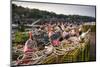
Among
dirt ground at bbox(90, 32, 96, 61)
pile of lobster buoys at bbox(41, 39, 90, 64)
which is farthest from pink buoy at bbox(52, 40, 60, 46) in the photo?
dirt ground at bbox(90, 32, 96, 61)

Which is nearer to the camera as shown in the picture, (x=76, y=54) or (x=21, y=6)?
(x=21, y=6)

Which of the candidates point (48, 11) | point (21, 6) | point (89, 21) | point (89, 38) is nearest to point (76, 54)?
point (89, 38)

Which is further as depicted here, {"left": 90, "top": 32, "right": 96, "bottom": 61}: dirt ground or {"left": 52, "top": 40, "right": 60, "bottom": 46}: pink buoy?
{"left": 90, "top": 32, "right": 96, "bottom": 61}: dirt ground

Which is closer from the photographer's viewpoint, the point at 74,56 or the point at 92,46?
the point at 74,56

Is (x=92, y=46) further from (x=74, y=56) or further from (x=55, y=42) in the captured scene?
(x=55, y=42)

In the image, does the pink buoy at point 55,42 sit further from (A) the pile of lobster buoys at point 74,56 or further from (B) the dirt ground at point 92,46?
(B) the dirt ground at point 92,46

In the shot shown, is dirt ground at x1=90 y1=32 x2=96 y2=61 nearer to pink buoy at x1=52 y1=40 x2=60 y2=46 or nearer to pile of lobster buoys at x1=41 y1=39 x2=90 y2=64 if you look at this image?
pile of lobster buoys at x1=41 y1=39 x2=90 y2=64

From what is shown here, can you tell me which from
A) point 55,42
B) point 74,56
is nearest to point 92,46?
point 74,56

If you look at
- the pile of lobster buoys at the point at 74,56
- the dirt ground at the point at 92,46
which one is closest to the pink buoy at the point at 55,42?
the pile of lobster buoys at the point at 74,56

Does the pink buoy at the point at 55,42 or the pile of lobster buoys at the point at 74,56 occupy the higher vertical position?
the pink buoy at the point at 55,42

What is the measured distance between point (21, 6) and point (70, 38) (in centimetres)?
72

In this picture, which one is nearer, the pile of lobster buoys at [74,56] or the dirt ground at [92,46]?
the pile of lobster buoys at [74,56]

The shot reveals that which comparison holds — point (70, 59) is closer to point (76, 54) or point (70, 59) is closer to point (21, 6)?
point (76, 54)

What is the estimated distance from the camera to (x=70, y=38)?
253cm
